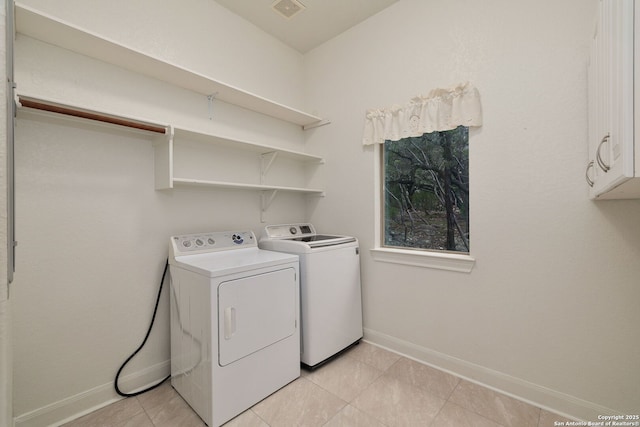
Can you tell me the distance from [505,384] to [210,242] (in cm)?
230

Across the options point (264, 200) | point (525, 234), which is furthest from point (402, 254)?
point (264, 200)

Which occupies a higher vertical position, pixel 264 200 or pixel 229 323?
pixel 264 200

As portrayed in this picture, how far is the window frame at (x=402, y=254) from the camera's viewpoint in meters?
2.03

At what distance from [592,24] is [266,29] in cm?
243

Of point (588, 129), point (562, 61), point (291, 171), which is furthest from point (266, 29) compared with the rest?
point (588, 129)

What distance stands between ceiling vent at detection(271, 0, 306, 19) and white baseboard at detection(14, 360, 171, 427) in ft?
9.79

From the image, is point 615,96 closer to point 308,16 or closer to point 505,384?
point 505,384

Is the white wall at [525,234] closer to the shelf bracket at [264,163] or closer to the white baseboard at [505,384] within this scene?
the white baseboard at [505,384]

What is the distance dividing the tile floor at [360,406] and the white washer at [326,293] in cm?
22

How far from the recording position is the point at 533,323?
5.76 feet

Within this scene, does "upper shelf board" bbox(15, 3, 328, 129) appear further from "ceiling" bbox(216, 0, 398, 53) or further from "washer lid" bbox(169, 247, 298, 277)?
"washer lid" bbox(169, 247, 298, 277)

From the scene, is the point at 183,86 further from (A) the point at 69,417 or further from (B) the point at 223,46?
(A) the point at 69,417

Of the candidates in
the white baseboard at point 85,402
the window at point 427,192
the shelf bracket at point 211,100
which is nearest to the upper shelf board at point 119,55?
the shelf bracket at point 211,100

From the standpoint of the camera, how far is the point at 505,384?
1.84 m
